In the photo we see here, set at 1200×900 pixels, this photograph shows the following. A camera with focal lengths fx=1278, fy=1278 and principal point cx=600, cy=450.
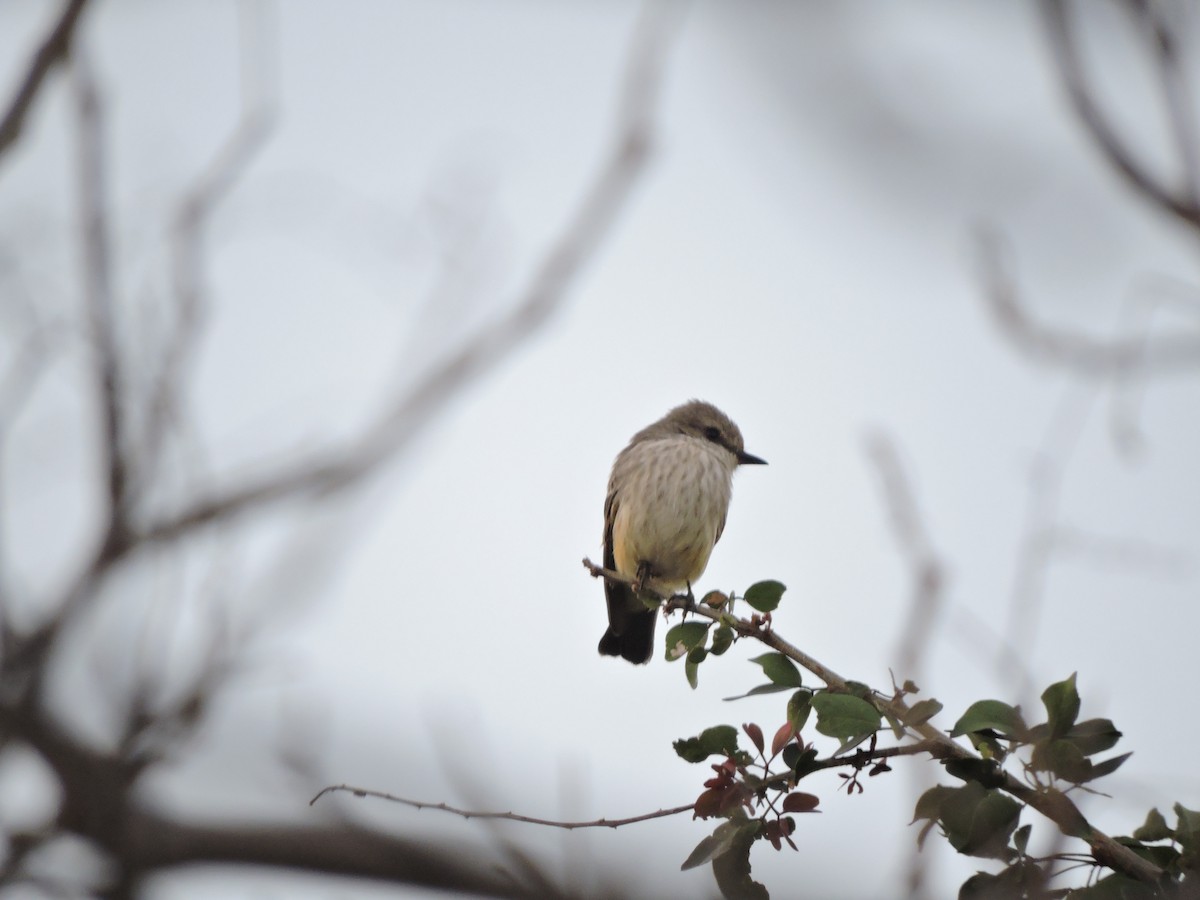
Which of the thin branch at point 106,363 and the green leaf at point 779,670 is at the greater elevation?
the thin branch at point 106,363

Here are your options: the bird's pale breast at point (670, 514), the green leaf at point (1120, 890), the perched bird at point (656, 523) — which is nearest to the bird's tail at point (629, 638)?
the perched bird at point (656, 523)

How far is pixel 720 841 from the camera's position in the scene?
2.14 metres

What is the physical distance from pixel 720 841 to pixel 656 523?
3.05 metres

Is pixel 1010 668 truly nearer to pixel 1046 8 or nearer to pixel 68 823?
pixel 1046 8

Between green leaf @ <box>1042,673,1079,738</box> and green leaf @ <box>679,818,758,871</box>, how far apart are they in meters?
0.52

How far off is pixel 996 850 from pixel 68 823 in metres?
4.56

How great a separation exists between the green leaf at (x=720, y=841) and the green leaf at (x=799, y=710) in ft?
0.61

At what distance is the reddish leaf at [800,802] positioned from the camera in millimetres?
2115

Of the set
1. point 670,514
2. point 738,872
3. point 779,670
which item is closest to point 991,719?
point 779,670

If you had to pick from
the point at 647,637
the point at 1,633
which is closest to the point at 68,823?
the point at 1,633

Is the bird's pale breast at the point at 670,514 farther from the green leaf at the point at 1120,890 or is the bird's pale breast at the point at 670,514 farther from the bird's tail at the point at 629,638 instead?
the green leaf at the point at 1120,890

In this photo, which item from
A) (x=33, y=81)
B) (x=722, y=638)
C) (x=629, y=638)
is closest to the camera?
(x=722, y=638)

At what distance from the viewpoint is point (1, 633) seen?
536cm

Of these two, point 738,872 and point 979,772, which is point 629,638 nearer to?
point 738,872
